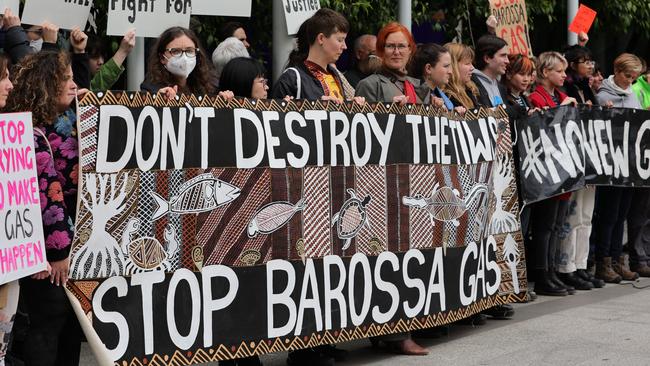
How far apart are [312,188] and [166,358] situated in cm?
128

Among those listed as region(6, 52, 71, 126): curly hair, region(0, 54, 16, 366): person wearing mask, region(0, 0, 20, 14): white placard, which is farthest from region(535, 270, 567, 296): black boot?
region(0, 54, 16, 366): person wearing mask

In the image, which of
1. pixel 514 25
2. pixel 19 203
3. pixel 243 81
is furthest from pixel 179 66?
pixel 514 25

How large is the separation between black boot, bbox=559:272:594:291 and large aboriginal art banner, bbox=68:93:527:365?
83.0 inches

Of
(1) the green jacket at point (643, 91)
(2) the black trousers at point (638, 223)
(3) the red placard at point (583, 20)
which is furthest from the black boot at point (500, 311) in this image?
(3) the red placard at point (583, 20)

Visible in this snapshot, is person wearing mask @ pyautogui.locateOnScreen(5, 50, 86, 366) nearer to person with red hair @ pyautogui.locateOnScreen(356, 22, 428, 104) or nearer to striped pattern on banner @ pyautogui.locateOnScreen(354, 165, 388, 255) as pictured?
striped pattern on banner @ pyautogui.locateOnScreen(354, 165, 388, 255)

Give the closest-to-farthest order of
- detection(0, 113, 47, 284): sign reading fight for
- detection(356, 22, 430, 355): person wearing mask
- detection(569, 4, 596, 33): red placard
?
detection(0, 113, 47, 284): sign reading fight for, detection(356, 22, 430, 355): person wearing mask, detection(569, 4, 596, 33): red placard

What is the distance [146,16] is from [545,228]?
3874mm

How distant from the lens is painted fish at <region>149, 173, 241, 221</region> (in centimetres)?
571

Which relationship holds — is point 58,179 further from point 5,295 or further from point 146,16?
point 146,16

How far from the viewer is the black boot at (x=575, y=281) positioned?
32.0 ft

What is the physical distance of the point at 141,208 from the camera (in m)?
5.62

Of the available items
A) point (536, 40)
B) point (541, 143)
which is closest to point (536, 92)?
point (541, 143)

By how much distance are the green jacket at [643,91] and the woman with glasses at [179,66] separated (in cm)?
606

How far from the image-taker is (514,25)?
10875 mm
